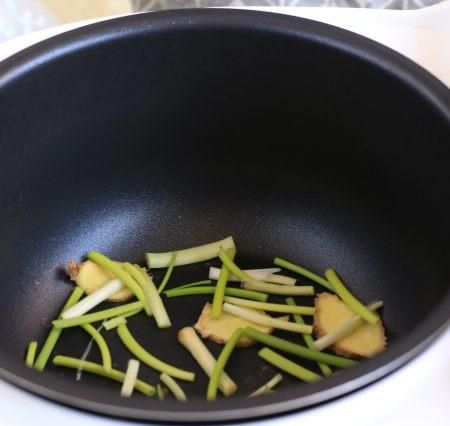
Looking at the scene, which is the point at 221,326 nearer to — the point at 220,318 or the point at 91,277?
the point at 220,318

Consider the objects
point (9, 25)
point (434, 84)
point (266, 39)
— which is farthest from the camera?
point (9, 25)

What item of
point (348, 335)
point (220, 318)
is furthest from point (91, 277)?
point (348, 335)

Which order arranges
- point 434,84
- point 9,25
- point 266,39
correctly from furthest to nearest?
1. point 9,25
2. point 266,39
3. point 434,84

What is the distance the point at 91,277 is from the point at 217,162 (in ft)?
0.79

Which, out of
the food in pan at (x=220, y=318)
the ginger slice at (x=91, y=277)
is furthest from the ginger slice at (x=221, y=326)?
the ginger slice at (x=91, y=277)

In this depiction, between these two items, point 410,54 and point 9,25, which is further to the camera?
point 9,25

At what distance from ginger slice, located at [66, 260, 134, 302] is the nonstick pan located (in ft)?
0.06

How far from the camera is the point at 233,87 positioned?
1.01 m

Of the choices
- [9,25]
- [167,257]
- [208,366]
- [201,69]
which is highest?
[9,25]

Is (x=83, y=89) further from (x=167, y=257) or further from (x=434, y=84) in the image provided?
(x=434, y=84)

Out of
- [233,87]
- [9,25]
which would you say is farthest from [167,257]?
[9,25]

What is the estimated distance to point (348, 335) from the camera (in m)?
0.88

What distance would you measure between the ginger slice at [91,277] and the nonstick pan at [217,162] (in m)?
0.02

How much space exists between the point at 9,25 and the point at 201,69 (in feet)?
1.92
